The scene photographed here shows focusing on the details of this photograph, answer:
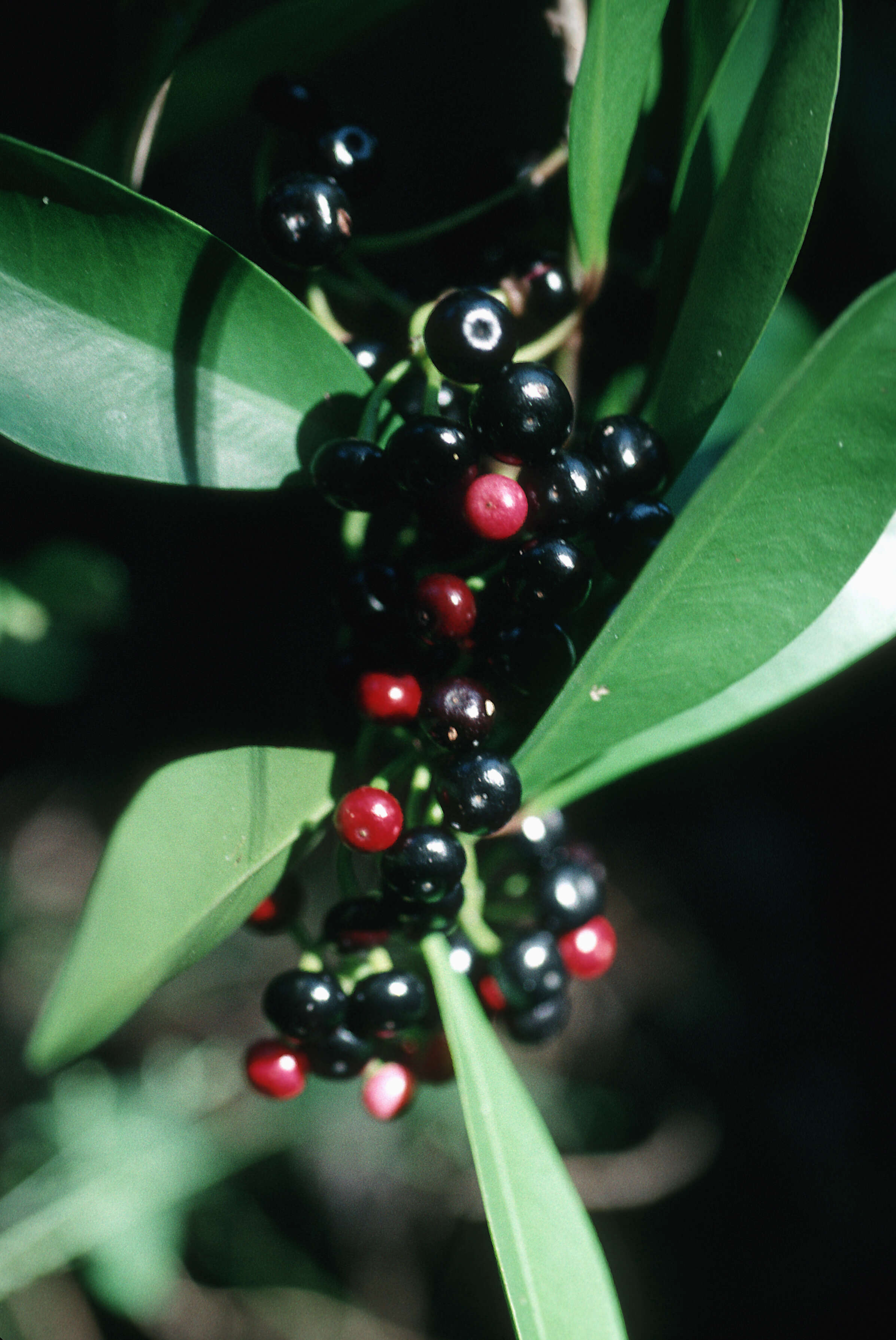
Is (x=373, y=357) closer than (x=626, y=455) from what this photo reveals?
No

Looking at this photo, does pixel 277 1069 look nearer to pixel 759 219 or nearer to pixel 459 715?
pixel 459 715

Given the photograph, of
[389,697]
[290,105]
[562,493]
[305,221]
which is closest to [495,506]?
[562,493]

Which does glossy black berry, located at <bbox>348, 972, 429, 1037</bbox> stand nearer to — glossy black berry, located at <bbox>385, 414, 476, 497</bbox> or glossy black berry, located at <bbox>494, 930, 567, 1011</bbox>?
glossy black berry, located at <bbox>494, 930, 567, 1011</bbox>

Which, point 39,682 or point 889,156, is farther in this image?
point 39,682

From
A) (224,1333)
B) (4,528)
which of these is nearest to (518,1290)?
(4,528)

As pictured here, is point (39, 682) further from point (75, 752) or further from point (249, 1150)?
point (249, 1150)
